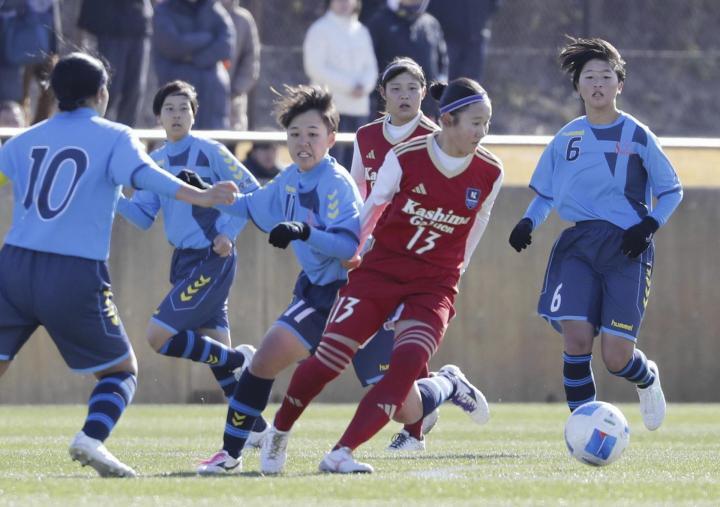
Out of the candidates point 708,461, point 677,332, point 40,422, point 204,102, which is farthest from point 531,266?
point 708,461

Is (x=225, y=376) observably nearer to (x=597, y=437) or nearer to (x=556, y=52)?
(x=597, y=437)

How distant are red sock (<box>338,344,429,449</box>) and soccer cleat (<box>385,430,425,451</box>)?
192 cm

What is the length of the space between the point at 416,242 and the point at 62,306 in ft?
5.40

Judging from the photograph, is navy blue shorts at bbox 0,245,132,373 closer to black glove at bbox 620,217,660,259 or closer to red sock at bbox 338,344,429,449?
red sock at bbox 338,344,429,449

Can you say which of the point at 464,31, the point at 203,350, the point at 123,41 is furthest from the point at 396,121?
the point at 464,31

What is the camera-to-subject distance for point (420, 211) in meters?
7.63

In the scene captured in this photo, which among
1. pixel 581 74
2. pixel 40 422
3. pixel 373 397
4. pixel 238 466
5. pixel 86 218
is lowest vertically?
pixel 40 422

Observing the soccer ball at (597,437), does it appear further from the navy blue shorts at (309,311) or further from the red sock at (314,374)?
the navy blue shorts at (309,311)

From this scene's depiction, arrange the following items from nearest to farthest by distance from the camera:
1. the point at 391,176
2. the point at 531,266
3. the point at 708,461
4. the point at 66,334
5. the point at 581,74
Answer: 1. the point at 66,334
2. the point at 391,176
3. the point at 708,461
4. the point at 581,74
5. the point at 531,266

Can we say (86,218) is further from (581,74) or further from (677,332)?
(677,332)

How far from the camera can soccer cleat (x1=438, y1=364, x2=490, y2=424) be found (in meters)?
9.63

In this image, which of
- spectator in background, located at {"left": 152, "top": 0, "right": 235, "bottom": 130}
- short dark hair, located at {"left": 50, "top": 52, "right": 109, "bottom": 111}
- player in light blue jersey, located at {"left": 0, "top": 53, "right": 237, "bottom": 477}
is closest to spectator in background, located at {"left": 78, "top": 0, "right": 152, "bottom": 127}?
spectator in background, located at {"left": 152, "top": 0, "right": 235, "bottom": 130}

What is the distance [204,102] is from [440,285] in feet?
23.2

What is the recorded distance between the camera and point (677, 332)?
13.7 metres
